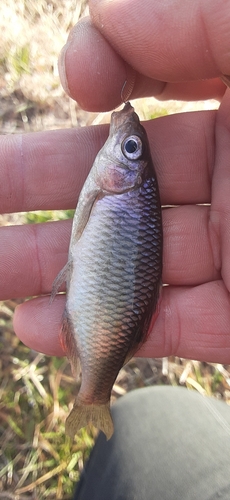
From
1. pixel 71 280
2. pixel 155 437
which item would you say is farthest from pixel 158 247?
pixel 155 437

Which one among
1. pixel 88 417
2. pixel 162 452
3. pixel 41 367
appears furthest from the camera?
pixel 41 367

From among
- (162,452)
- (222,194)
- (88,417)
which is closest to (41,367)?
(162,452)

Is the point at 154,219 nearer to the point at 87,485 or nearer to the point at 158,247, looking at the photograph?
the point at 158,247

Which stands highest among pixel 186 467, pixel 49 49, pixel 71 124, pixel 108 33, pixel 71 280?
pixel 49 49

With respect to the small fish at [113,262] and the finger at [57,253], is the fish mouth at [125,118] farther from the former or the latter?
the finger at [57,253]

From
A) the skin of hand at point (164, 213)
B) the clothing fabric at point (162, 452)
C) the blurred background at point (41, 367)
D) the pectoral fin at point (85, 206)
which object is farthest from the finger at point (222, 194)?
the blurred background at point (41, 367)

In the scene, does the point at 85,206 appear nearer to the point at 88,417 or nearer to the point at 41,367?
the point at 88,417
